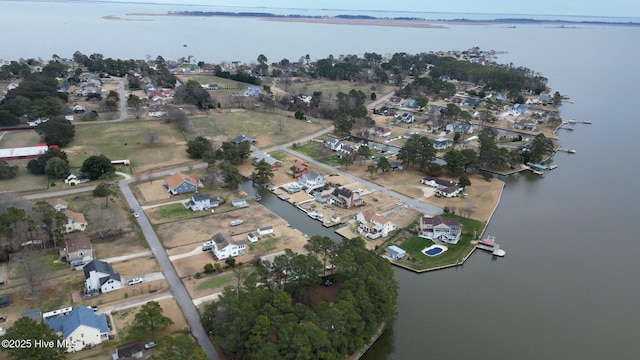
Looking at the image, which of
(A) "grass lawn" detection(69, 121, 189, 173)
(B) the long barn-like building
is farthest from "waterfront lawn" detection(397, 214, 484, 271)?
(B) the long barn-like building

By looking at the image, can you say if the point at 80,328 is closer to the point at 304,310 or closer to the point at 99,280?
the point at 99,280

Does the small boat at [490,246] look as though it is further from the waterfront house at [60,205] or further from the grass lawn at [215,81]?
the grass lawn at [215,81]

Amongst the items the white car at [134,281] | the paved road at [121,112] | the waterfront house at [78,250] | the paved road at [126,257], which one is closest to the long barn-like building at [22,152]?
the paved road at [121,112]

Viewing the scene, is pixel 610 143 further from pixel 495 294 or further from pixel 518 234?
pixel 495 294

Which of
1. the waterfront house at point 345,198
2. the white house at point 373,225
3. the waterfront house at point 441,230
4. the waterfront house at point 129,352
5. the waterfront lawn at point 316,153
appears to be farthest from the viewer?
the waterfront lawn at point 316,153

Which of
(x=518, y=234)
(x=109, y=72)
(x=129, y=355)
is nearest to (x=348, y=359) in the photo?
(x=129, y=355)

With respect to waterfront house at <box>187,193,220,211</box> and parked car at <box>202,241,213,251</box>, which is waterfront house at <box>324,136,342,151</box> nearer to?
waterfront house at <box>187,193,220,211</box>
